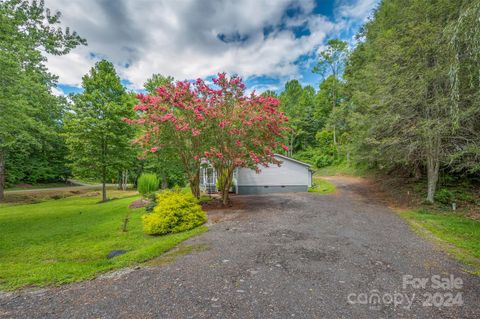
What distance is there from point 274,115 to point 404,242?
237 inches

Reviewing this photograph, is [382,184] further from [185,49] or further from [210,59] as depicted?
[185,49]

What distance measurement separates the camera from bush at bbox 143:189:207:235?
6086 mm

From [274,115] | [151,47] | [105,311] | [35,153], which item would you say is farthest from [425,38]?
[35,153]

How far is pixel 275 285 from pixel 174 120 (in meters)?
6.72

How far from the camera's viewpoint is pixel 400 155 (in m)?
9.40

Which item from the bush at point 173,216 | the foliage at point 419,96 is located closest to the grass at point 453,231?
the foliage at point 419,96

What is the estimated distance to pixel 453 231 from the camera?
598 cm

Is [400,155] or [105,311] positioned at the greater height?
[400,155]

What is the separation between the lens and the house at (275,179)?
1442cm

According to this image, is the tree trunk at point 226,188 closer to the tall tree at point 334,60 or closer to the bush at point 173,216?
the bush at point 173,216

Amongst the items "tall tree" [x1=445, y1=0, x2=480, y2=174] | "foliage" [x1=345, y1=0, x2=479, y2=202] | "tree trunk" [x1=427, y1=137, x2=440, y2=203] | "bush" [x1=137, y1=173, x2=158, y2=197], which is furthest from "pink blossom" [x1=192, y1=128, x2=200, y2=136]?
"tree trunk" [x1=427, y1=137, x2=440, y2=203]

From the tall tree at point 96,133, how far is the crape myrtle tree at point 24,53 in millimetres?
2262

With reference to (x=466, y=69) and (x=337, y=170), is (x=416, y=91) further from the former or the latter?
(x=337, y=170)

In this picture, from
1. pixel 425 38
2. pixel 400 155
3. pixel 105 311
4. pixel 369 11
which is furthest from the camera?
pixel 369 11
